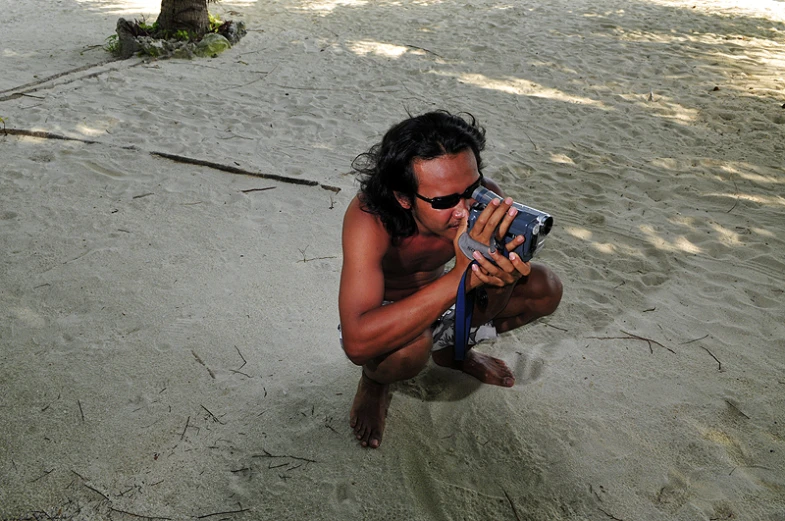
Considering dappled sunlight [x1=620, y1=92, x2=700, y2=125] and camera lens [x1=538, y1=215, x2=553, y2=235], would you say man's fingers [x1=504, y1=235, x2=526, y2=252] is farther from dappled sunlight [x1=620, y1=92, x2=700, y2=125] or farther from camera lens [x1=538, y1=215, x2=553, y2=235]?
dappled sunlight [x1=620, y1=92, x2=700, y2=125]

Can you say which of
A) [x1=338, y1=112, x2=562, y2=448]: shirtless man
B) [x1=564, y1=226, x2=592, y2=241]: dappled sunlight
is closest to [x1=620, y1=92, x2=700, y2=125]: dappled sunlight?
[x1=564, y1=226, x2=592, y2=241]: dappled sunlight

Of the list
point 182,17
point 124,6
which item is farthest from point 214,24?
point 124,6

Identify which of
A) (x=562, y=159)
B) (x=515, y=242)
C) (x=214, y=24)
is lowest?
(x=562, y=159)

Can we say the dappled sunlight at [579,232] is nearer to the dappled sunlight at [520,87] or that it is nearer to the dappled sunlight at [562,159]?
the dappled sunlight at [562,159]

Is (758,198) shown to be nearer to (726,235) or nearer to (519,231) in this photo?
(726,235)

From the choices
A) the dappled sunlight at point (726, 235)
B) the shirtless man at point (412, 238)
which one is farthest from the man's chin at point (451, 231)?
the dappled sunlight at point (726, 235)

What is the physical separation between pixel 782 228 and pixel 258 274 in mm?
3247

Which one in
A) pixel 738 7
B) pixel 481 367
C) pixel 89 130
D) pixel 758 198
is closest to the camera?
pixel 481 367

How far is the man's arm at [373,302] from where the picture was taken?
6.17ft

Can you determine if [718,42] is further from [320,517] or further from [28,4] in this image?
[28,4]

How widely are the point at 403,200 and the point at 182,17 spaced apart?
21.1ft

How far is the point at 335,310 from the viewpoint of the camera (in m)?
3.05

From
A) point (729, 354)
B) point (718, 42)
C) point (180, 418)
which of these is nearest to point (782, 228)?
point (729, 354)

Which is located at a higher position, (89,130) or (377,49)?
(377,49)
